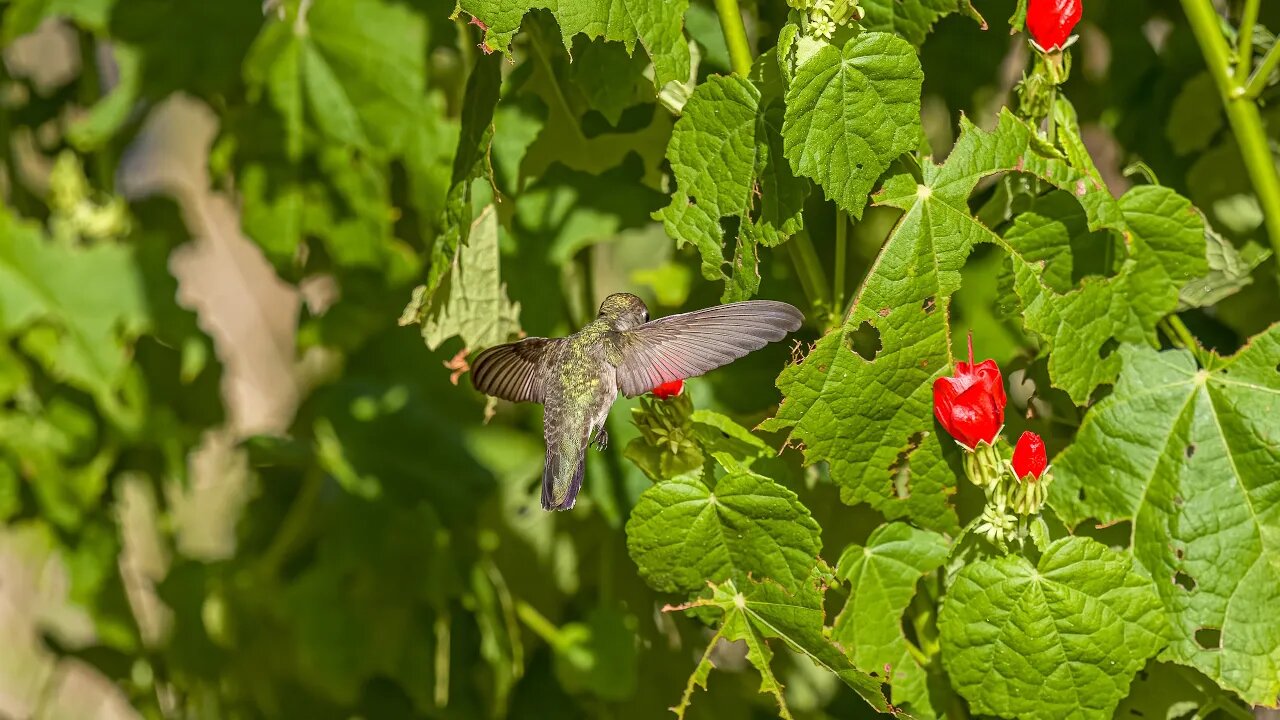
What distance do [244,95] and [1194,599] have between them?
1353 millimetres

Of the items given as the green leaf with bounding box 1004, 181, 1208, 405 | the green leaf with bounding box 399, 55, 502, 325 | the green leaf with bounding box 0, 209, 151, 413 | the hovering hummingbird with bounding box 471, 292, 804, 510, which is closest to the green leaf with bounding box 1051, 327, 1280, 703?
the green leaf with bounding box 1004, 181, 1208, 405

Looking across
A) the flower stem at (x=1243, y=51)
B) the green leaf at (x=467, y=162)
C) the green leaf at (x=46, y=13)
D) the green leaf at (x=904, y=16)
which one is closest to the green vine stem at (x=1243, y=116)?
the flower stem at (x=1243, y=51)

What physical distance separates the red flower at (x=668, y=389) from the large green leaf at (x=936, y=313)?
86 mm

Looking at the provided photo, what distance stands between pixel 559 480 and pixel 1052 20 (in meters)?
0.55

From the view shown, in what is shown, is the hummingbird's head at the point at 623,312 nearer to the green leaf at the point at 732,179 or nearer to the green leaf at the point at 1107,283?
the green leaf at the point at 732,179

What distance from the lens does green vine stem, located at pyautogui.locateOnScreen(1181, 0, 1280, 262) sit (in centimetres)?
100

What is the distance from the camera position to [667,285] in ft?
4.38

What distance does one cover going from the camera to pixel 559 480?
0.97m

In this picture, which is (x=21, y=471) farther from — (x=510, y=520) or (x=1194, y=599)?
(x=1194, y=599)

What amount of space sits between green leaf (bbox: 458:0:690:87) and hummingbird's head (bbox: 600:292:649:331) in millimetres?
179

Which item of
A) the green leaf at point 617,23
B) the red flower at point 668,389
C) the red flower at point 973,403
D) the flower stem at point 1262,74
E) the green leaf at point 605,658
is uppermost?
the green leaf at point 617,23

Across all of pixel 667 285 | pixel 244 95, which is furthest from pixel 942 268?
pixel 244 95

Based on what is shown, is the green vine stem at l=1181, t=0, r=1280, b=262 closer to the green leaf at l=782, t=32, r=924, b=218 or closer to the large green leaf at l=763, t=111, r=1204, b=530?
the large green leaf at l=763, t=111, r=1204, b=530

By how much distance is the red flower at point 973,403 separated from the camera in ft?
2.81
